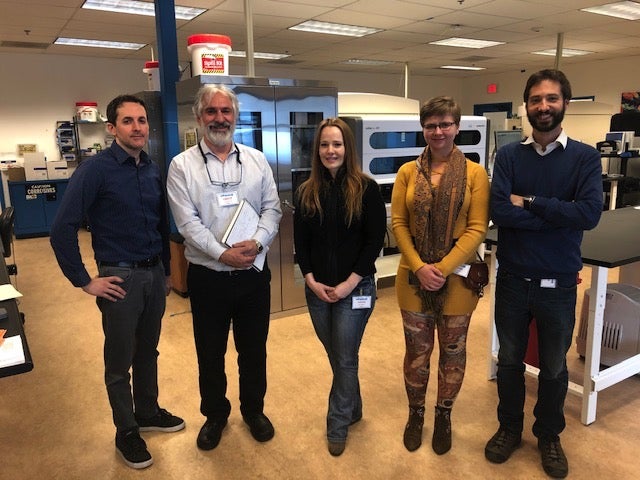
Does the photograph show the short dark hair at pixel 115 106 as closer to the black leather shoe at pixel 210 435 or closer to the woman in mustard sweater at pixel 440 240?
the woman in mustard sweater at pixel 440 240

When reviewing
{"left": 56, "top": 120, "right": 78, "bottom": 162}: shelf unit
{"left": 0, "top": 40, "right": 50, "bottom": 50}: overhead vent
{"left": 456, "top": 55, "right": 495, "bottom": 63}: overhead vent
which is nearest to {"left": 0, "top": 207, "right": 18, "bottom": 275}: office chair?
{"left": 0, "top": 40, "right": 50, "bottom": 50}: overhead vent

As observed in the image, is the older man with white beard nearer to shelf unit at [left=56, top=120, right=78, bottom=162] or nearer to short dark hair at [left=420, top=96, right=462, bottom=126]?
short dark hair at [left=420, top=96, right=462, bottom=126]

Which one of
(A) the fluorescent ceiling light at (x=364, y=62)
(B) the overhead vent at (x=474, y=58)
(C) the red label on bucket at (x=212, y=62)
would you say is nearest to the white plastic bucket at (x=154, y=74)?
(C) the red label on bucket at (x=212, y=62)

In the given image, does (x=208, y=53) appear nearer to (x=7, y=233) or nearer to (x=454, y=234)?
(x=7, y=233)

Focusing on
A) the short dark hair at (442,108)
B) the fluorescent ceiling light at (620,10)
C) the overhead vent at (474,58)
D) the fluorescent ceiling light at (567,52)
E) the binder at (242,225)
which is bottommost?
the binder at (242,225)

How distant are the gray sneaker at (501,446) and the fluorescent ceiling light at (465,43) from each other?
6.97 meters

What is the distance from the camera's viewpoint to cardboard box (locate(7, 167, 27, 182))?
7.41 meters

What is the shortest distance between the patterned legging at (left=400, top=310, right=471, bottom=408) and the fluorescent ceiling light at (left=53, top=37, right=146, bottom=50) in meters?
7.03

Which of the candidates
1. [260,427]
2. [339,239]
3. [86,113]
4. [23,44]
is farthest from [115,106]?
[86,113]

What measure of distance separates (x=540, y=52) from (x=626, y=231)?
25.2 ft

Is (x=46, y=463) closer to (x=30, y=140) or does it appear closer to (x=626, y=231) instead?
(x=626, y=231)

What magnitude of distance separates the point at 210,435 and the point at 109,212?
107cm

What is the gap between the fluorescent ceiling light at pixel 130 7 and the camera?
5.34 meters

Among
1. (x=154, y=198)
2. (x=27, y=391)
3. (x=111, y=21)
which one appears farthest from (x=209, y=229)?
(x=111, y=21)
